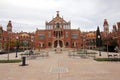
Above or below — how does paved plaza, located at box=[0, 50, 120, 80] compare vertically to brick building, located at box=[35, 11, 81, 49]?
below

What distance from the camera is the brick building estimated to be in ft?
279

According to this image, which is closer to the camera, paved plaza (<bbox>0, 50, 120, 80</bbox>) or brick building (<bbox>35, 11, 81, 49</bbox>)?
paved plaza (<bbox>0, 50, 120, 80</bbox>)

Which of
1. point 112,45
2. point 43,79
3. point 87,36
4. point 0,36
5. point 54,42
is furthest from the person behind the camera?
point 87,36

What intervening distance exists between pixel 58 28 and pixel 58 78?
74908 millimetres

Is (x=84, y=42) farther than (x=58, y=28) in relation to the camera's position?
Yes

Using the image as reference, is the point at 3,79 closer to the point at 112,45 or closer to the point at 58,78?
the point at 58,78

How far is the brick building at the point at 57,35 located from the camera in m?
85.0

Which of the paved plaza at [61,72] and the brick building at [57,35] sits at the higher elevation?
the brick building at [57,35]

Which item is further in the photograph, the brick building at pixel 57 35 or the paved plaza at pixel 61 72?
the brick building at pixel 57 35

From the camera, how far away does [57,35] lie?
8569cm

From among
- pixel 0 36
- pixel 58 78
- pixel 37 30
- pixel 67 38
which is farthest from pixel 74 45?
pixel 58 78

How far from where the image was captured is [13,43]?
78062 millimetres

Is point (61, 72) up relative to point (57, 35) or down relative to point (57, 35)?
down

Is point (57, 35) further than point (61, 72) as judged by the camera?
Yes
